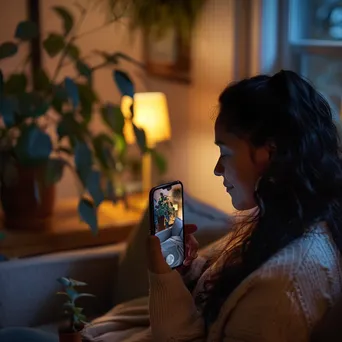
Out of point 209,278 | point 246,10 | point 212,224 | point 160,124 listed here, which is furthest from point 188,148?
point 209,278

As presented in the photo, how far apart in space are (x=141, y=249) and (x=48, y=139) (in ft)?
1.65

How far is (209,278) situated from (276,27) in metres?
1.21

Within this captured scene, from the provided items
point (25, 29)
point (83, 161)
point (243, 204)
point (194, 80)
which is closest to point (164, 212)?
point (243, 204)

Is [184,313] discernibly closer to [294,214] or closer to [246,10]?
[294,214]

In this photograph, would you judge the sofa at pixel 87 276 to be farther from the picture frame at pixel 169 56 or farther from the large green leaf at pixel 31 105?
the picture frame at pixel 169 56

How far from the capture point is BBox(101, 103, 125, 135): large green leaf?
2.34 metres

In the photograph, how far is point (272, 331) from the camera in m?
1.12

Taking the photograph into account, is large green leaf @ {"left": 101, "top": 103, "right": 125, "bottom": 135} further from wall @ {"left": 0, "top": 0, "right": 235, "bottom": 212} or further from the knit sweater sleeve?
the knit sweater sleeve

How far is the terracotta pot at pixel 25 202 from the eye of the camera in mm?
2383

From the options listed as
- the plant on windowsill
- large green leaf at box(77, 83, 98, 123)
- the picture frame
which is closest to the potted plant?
the plant on windowsill

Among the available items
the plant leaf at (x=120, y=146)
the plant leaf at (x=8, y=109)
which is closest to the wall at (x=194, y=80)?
the plant leaf at (x=120, y=146)

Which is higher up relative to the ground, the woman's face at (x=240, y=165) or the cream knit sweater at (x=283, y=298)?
the woman's face at (x=240, y=165)

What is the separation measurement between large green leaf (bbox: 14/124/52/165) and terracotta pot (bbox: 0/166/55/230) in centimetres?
19

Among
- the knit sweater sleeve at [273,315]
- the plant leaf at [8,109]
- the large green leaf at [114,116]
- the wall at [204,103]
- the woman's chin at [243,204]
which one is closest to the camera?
the knit sweater sleeve at [273,315]
